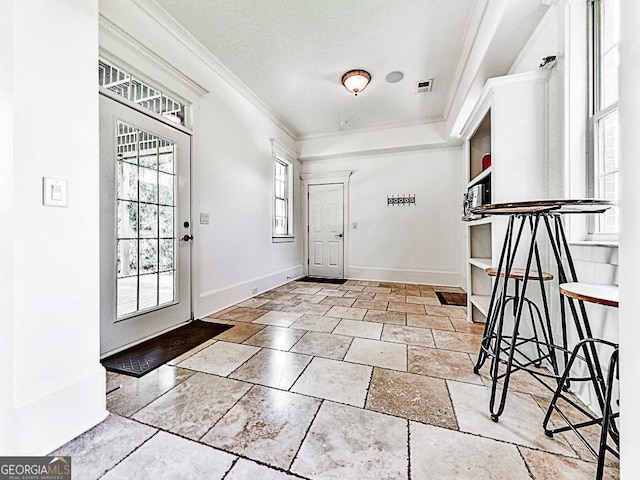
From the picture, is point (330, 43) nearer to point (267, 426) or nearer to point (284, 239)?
point (284, 239)

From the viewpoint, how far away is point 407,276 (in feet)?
17.1

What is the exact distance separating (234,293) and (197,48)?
9.27 feet

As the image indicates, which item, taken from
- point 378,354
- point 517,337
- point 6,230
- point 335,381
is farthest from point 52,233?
point 517,337

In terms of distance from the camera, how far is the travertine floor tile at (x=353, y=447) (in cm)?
108

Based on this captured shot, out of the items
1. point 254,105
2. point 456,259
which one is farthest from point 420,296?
point 254,105

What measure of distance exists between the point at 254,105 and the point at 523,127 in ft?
11.3

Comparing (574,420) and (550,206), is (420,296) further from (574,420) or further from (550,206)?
(550,206)

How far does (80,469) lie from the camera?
3.55 feet

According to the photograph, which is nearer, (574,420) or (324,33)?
(574,420)

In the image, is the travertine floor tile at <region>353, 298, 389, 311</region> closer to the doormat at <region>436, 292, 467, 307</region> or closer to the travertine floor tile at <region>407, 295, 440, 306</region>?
the travertine floor tile at <region>407, 295, 440, 306</region>

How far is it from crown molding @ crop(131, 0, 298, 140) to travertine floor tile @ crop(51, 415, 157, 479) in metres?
3.05

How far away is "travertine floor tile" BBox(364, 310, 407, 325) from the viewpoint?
9.66ft

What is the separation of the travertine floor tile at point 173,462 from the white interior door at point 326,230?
4.60 m

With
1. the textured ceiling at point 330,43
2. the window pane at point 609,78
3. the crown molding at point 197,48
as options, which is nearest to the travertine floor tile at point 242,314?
the crown molding at point 197,48
